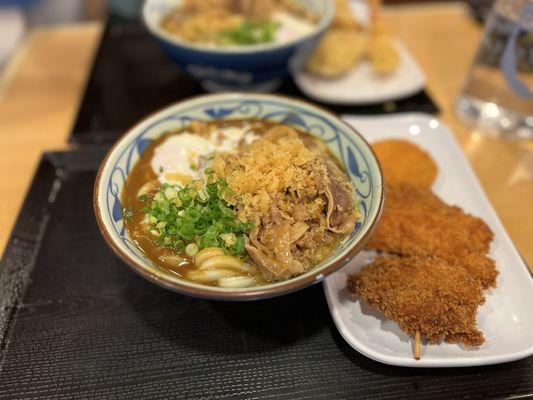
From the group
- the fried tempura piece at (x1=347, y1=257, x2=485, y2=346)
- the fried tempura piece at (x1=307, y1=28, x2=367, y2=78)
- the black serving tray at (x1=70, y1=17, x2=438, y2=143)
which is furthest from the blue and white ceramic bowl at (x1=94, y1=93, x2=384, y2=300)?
the fried tempura piece at (x1=307, y1=28, x2=367, y2=78)

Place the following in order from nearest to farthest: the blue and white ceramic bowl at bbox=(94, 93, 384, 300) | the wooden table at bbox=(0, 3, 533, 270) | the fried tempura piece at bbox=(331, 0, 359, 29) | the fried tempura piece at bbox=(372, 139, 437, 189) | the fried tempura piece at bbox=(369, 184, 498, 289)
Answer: the blue and white ceramic bowl at bbox=(94, 93, 384, 300) → the fried tempura piece at bbox=(369, 184, 498, 289) → the fried tempura piece at bbox=(372, 139, 437, 189) → the wooden table at bbox=(0, 3, 533, 270) → the fried tempura piece at bbox=(331, 0, 359, 29)

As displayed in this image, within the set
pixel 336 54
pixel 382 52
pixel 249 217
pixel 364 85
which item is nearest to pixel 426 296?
pixel 249 217

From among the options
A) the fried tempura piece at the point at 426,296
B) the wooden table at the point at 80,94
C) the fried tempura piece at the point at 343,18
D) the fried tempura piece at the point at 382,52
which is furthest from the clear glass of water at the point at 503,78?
the fried tempura piece at the point at 426,296

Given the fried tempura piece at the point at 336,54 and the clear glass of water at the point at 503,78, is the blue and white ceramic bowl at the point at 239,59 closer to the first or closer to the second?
the fried tempura piece at the point at 336,54

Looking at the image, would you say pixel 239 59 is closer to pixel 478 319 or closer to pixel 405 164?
pixel 405 164

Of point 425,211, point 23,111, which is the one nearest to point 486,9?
point 425,211

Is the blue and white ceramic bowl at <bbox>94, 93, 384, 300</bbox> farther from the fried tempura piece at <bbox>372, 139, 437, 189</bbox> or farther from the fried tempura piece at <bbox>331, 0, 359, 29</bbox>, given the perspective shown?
the fried tempura piece at <bbox>331, 0, 359, 29</bbox>

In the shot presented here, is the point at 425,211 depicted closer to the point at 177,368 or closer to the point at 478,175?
the point at 478,175

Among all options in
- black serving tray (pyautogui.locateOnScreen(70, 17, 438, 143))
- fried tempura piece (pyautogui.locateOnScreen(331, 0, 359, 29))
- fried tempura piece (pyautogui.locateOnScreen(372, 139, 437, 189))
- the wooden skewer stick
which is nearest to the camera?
the wooden skewer stick
